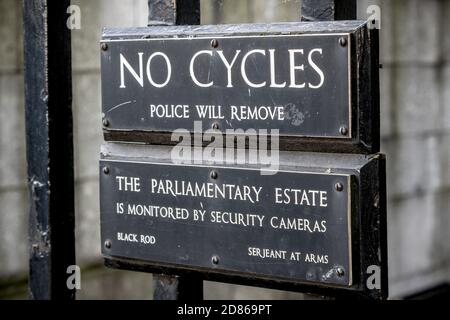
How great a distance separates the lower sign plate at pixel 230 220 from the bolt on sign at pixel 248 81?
10cm

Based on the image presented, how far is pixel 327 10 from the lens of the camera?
6.12 feet

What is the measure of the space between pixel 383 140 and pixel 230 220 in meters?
4.00

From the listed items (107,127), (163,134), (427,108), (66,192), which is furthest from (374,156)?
(427,108)

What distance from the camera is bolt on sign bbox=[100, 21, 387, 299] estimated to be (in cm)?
181

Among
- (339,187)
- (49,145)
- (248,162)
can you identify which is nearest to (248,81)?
(248,162)

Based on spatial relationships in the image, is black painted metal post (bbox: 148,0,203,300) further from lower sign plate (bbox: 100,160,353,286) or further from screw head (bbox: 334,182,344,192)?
screw head (bbox: 334,182,344,192)

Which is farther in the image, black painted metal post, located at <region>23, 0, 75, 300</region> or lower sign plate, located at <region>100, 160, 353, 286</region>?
black painted metal post, located at <region>23, 0, 75, 300</region>

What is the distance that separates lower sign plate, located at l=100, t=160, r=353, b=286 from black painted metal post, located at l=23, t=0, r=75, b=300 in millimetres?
150

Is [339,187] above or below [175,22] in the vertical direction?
below

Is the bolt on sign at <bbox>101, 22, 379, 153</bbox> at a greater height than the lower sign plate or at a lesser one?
greater

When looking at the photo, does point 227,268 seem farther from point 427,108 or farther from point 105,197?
point 427,108

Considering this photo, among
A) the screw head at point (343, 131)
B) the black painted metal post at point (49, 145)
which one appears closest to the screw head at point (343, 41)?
the screw head at point (343, 131)

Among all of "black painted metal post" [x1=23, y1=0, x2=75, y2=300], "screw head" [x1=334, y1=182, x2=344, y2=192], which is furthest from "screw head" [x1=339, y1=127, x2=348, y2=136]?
"black painted metal post" [x1=23, y1=0, x2=75, y2=300]

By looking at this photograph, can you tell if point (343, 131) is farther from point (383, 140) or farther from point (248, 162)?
point (383, 140)
